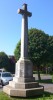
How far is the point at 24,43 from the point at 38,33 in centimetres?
1788

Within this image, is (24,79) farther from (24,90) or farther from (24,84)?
(24,90)

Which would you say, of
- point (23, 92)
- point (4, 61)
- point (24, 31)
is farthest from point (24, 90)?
point (4, 61)

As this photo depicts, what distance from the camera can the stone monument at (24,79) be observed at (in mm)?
14355

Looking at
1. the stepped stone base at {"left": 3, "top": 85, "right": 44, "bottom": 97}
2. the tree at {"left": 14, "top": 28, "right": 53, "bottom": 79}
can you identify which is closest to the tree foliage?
the tree at {"left": 14, "top": 28, "right": 53, "bottom": 79}

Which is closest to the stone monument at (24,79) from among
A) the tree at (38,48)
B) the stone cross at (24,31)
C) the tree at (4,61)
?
the stone cross at (24,31)

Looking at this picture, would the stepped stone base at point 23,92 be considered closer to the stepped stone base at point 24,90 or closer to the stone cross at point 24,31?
the stepped stone base at point 24,90

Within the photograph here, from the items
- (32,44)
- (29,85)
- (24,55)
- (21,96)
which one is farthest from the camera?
(32,44)

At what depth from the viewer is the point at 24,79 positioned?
1546 cm

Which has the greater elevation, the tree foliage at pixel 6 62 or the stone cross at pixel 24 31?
the tree foliage at pixel 6 62

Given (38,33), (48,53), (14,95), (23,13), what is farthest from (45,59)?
(14,95)

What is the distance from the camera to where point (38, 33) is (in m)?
34.0

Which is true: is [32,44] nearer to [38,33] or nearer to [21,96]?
[38,33]

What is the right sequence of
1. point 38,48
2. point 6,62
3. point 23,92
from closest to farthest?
point 23,92, point 38,48, point 6,62

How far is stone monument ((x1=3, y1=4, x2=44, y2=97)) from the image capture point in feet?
47.1
